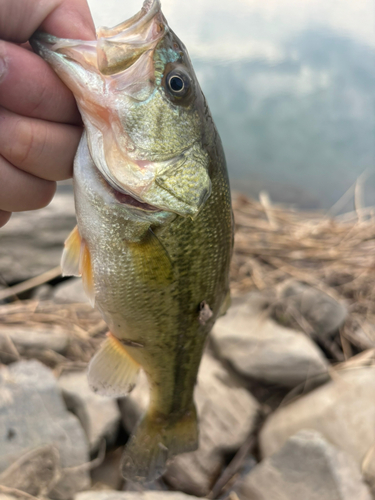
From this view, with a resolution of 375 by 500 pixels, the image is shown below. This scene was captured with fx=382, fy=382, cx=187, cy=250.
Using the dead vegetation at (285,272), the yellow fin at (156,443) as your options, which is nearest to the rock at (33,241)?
the dead vegetation at (285,272)

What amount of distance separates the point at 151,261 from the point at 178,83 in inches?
22.3

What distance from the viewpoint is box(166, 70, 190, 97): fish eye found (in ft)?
3.79

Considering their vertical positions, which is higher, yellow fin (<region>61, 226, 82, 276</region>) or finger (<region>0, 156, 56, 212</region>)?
finger (<region>0, 156, 56, 212</region>)

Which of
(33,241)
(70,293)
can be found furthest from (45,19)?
(33,241)

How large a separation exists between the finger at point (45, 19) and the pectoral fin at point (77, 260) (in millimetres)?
583

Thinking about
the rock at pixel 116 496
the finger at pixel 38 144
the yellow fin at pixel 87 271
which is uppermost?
the finger at pixel 38 144

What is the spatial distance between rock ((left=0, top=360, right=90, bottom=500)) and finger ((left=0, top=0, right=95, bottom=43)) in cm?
202

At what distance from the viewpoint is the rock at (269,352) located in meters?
3.11

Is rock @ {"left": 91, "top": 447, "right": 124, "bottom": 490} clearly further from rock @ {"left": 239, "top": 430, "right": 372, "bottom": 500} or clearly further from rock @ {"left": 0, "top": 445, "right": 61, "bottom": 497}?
rock @ {"left": 239, "top": 430, "right": 372, "bottom": 500}

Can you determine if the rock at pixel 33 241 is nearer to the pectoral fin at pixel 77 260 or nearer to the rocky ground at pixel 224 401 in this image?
the rocky ground at pixel 224 401

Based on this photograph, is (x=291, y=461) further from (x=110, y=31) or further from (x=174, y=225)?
(x=110, y=31)

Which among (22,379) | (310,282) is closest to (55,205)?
(22,379)

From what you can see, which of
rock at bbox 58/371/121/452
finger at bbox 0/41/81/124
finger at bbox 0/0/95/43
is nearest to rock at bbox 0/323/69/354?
rock at bbox 58/371/121/452

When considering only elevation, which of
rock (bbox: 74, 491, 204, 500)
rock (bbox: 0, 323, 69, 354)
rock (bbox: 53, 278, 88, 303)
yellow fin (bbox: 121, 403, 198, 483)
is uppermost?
yellow fin (bbox: 121, 403, 198, 483)
